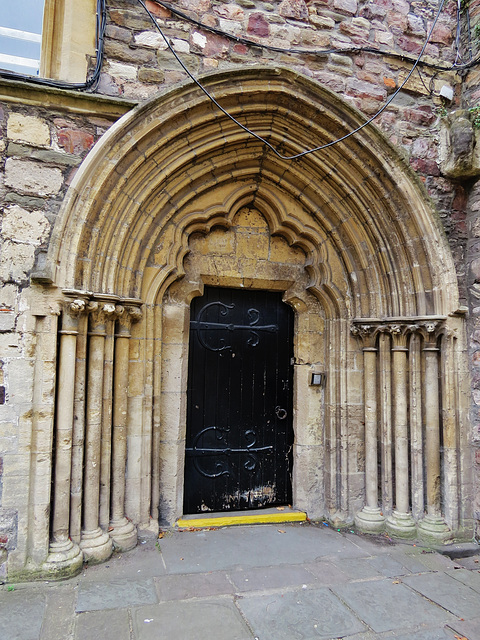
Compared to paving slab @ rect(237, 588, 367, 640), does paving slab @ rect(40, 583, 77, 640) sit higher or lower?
higher

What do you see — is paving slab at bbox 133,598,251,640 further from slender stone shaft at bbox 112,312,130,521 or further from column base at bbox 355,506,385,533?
column base at bbox 355,506,385,533

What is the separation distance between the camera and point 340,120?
377 centimetres

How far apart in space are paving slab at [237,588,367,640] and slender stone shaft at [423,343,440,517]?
1.40 m

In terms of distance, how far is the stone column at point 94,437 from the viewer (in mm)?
3082

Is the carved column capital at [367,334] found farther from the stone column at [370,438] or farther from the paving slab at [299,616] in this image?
the paving slab at [299,616]

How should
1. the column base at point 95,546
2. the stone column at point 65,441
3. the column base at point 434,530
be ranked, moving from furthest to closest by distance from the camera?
the column base at point 434,530
the column base at point 95,546
the stone column at point 65,441

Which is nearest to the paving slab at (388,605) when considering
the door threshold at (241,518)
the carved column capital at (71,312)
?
the door threshold at (241,518)

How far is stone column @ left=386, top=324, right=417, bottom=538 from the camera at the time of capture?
3.73m

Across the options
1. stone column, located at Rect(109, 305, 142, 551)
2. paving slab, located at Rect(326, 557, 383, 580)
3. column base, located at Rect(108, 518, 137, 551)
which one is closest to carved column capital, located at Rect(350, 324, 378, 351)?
paving slab, located at Rect(326, 557, 383, 580)

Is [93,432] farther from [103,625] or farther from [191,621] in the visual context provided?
[191,621]

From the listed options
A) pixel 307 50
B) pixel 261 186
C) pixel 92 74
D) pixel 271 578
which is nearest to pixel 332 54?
pixel 307 50

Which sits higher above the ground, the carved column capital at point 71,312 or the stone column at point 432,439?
the carved column capital at point 71,312

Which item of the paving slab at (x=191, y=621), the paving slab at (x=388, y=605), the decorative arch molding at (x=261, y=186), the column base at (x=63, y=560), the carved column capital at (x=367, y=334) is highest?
the decorative arch molding at (x=261, y=186)

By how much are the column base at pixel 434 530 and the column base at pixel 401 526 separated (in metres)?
0.06
